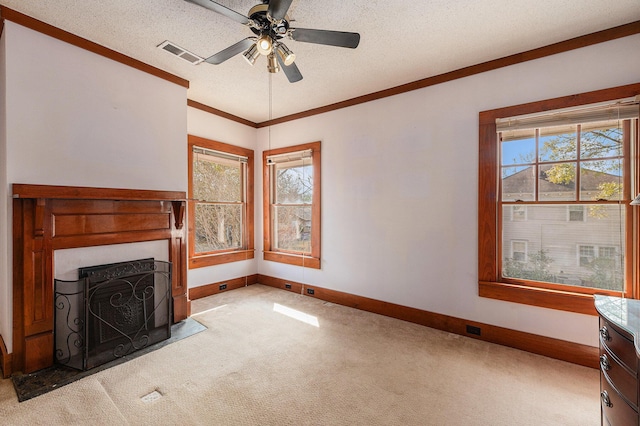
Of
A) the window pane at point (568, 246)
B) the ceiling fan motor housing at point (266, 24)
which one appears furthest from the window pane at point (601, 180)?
the ceiling fan motor housing at point (266, 24)

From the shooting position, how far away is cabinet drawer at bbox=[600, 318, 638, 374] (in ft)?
4.44

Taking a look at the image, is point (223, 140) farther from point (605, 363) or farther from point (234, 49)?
point (605, 363)

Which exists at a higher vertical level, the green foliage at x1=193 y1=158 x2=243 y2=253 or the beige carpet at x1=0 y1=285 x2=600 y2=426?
the green foliage at x1=193 y1=158 x2=243 y2=253

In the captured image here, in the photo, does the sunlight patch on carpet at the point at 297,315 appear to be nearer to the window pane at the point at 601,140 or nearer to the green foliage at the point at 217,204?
the green foliage at the point at 217,204

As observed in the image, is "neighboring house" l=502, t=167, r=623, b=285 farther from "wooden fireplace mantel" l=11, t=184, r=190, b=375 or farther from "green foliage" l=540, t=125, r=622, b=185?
"wooden fireplace mantel" l=11, t=184, r=190, b=375

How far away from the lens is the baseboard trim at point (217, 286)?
163 inches

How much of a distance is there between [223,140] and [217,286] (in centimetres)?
232

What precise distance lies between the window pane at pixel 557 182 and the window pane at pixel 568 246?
0.10 meters

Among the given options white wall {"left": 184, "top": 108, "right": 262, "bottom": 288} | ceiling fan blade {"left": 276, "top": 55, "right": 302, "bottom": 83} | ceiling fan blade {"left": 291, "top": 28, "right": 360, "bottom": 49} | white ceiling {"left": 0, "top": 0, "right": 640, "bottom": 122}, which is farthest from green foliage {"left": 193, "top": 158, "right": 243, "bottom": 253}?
ceiling fan blade {"left": 291, "top": 28, "right": 360, "bottom": 49}

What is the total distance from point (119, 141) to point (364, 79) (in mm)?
2773

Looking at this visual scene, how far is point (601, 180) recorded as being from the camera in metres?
2.50

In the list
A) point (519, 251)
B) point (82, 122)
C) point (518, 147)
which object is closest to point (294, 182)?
point (82, 122)

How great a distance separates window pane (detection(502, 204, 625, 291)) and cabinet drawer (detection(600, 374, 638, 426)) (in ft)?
4.15

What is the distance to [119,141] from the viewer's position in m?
2.89
